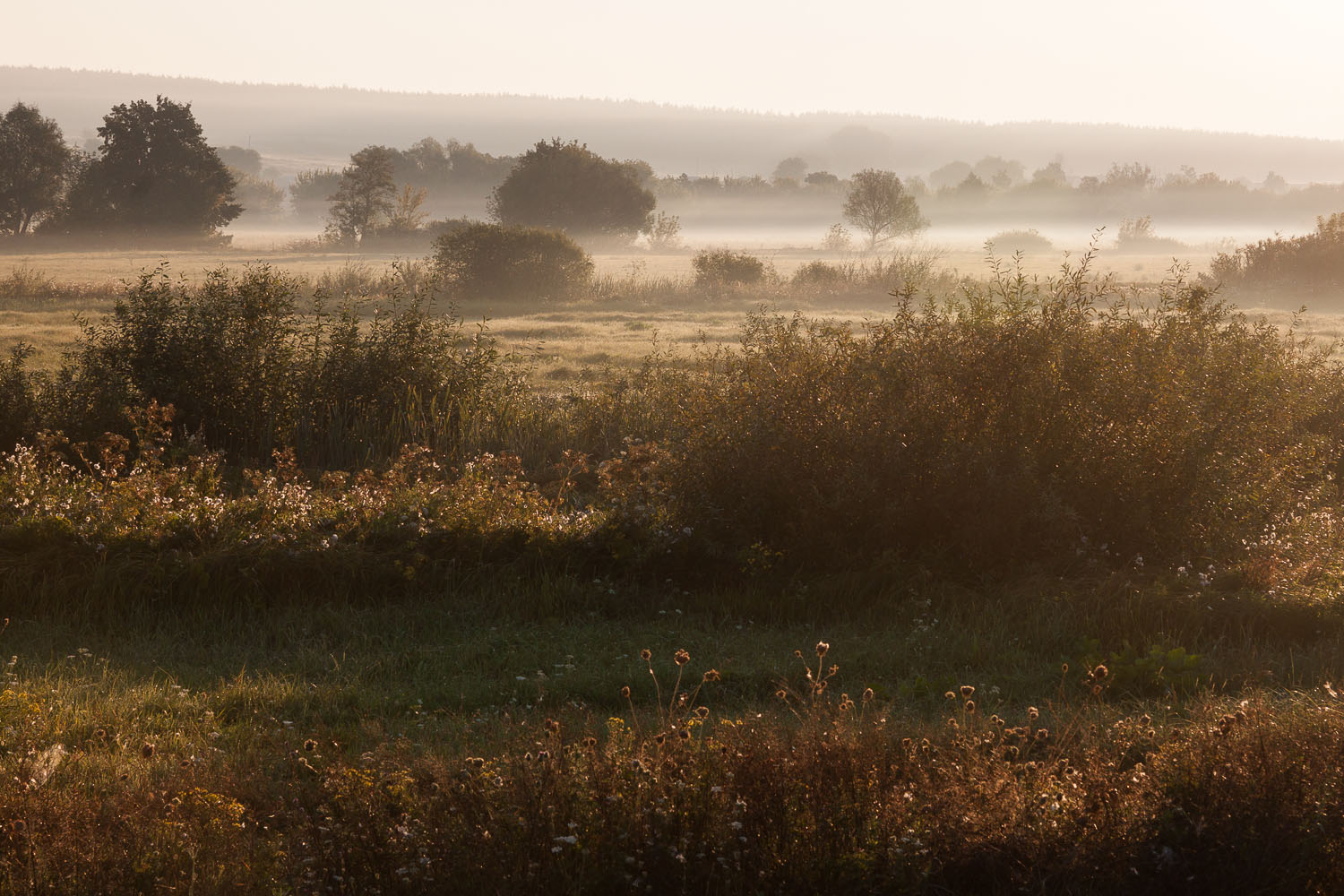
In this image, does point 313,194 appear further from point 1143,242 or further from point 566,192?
point 1143,242

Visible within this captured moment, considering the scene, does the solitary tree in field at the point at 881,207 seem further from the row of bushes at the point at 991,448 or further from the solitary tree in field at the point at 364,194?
the row of bushes at the point at 991,448

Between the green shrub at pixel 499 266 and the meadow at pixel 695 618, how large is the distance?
73.8ft

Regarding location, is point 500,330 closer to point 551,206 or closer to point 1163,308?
point 1163,308

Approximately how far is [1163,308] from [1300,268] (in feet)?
100

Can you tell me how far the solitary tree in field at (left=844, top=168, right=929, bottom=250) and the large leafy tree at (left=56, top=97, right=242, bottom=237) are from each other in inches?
1519

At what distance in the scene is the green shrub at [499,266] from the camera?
36094mm

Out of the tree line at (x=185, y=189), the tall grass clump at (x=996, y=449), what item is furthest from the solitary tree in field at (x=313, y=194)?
the tall grass clump at (x=996, y=449)

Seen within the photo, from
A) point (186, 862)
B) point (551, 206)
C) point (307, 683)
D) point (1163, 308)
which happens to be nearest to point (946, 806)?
point (186, 862)

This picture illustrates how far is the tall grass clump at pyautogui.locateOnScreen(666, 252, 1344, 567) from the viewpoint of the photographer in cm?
875

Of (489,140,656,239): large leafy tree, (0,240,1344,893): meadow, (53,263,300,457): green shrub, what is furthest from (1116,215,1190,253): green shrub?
(53,263,300,457): green shrub

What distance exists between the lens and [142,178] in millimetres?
59250

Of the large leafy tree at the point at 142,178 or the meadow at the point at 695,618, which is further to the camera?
the large leafy tree at the point at 142,178

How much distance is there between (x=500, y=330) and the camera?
25516mm

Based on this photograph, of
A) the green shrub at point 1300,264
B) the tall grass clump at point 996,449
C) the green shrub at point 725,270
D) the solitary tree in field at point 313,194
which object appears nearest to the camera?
the tall grass clump at point 996,449
